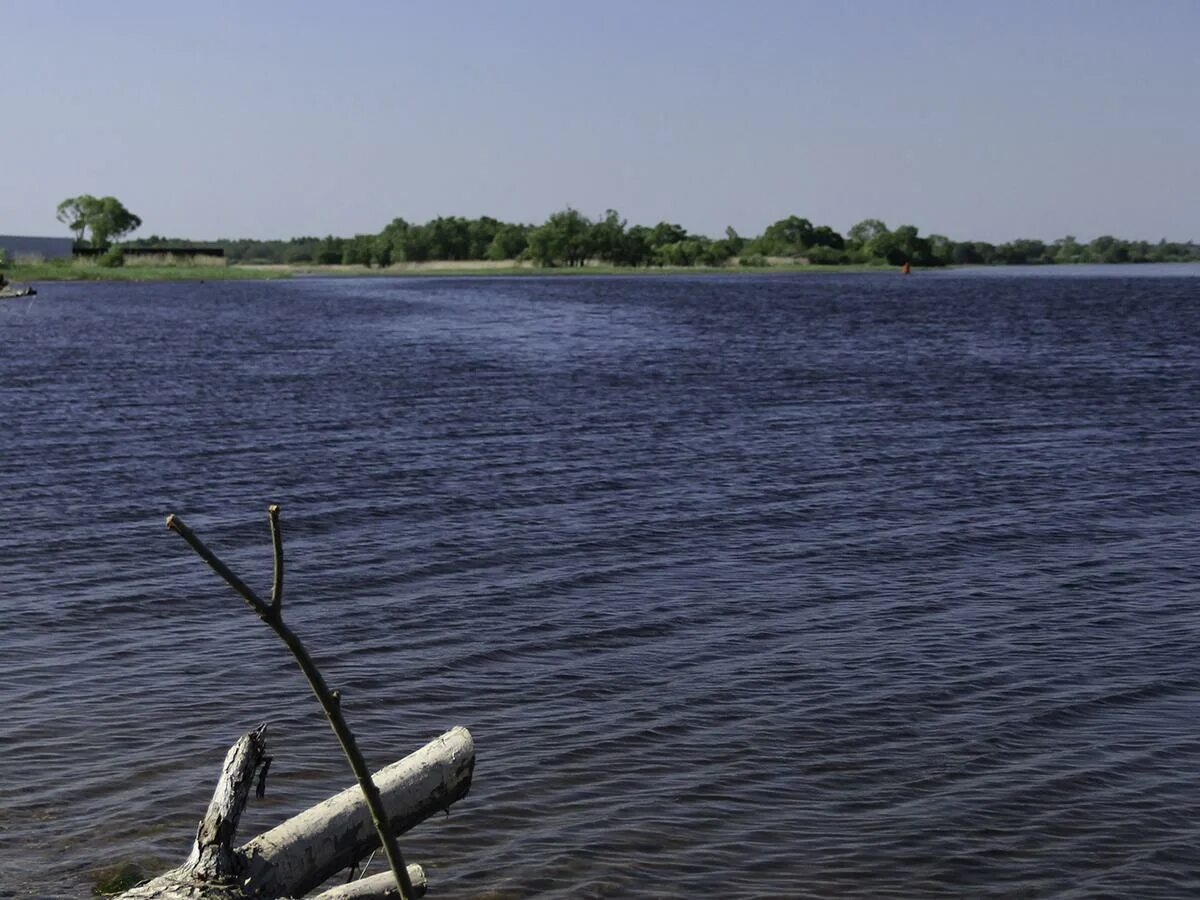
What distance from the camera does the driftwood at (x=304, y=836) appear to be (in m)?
6.71

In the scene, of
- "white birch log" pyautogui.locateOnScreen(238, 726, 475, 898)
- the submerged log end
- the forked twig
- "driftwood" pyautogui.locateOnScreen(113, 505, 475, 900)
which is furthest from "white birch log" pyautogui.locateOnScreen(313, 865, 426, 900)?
the forked twig

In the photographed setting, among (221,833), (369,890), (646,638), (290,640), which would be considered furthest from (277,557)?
(646,638)

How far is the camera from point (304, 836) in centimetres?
725

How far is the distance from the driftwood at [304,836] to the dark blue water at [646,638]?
6.35 ft

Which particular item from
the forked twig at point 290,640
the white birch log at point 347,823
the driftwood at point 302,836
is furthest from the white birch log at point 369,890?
the forked twig at point 290,640

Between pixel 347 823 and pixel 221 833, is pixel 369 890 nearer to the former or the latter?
pixel 347 823

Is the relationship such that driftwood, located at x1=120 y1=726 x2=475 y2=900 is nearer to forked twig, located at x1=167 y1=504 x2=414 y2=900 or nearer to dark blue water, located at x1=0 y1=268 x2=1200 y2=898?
dark blue water, located at x1=0 y1=268 x2=1200 y2=898

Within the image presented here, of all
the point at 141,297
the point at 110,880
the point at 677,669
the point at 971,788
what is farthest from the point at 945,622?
the point at 141,297

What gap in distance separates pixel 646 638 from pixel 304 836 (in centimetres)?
843

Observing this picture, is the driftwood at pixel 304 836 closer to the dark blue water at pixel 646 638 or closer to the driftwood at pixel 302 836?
the driftwood at pixel 302 836

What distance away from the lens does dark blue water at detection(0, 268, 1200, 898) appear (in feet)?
33.4

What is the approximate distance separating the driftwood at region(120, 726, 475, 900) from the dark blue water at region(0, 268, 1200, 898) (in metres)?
1.94

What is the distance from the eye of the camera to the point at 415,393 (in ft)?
147

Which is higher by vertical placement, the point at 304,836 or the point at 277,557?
the point at 277,557
